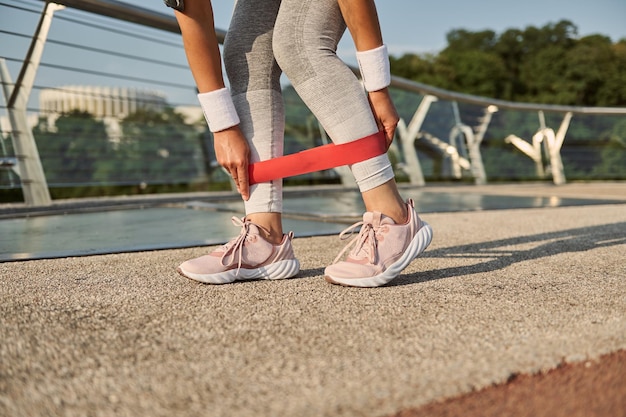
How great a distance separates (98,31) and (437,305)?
3.36m

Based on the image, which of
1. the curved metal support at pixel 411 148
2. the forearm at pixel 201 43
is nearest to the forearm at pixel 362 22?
the forearm at pixel 201 43

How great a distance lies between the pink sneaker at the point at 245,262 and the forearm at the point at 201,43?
0.98 feet

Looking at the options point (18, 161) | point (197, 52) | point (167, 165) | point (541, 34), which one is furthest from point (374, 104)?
point (541, 34)

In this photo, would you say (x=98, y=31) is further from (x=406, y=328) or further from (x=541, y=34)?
(x=541, y=34)

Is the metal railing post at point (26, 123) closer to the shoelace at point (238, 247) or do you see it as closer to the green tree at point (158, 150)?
the green tree at point (158, 150)

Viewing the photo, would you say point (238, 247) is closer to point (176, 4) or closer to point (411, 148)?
point (176, 4)

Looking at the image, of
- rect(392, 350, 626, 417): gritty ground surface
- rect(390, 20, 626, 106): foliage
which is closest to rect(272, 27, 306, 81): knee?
rect(392, 350, 626, 417): gritty ground surface

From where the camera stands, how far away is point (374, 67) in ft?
4.31

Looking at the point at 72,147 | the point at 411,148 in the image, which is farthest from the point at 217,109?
the point at 411,148

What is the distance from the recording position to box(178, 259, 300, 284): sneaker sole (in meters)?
1.30

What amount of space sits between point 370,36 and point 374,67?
0.06 m

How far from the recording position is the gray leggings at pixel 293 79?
1301mm

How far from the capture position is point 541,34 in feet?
138

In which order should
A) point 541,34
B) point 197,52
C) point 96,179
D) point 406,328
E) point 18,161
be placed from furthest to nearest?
point 541,34 < point 96,179 < point 18,161 < point 197,52 < point 406,328
